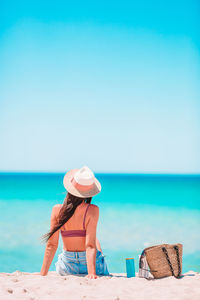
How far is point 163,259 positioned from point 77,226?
1087 millimetres

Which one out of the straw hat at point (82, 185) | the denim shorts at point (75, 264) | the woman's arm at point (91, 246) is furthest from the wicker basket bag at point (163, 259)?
the straw hat at point (82, 185)

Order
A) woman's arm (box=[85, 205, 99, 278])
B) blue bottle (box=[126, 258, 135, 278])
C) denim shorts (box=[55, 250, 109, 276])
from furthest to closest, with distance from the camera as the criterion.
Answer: blue bottle (box=[126, 258, 135, 278]), denim shorts (box=[55, 250, 109, 276]), woman's arm (box=[85, 205, 99, 278])

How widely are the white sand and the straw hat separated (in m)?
0.86

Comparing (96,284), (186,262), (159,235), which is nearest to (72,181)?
(96,284)

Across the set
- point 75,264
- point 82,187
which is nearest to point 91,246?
point 75,264

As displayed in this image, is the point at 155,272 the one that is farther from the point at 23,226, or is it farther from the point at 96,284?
the point at 23,226

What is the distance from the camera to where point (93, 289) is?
328 centimetres

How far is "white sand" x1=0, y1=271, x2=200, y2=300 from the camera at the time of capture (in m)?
3.08

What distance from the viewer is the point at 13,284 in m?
3.36

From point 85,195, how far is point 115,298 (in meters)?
1.08

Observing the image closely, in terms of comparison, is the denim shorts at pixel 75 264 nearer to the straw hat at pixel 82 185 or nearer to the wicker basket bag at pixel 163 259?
the wicker basket bag at pixel 163 259

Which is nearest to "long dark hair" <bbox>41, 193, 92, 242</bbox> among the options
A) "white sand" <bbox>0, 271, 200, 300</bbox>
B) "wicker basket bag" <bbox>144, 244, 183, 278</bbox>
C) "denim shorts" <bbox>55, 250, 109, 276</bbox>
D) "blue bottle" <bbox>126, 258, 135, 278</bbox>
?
"denim shorts" <bbox>55, 250, 109, 276</bbox>

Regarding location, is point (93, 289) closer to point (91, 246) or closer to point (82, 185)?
point (91, 246)

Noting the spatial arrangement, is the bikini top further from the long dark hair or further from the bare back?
the long dark hair
